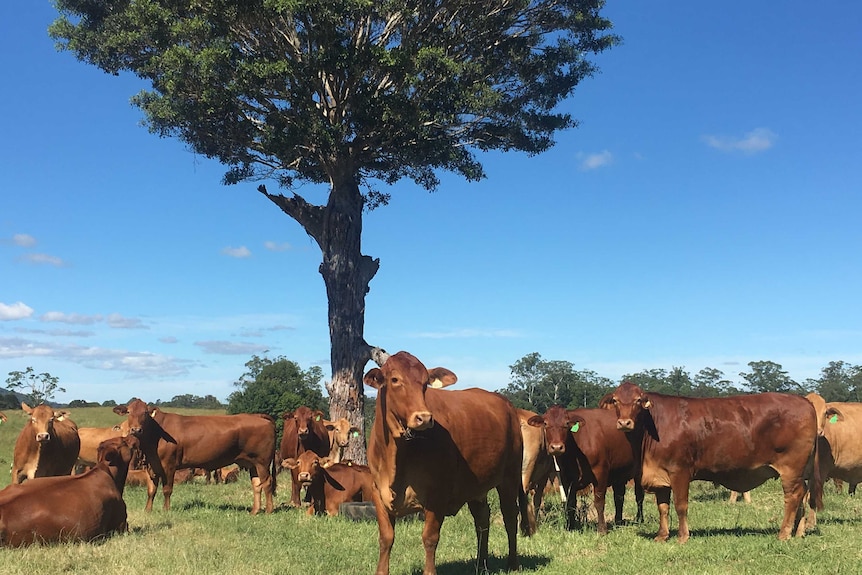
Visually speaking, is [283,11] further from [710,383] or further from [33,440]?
[710,383]

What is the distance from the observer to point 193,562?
7.84 metres

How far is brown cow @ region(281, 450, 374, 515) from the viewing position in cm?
1240

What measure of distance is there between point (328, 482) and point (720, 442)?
6.70 meters

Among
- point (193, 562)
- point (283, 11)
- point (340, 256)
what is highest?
point (283, 11)

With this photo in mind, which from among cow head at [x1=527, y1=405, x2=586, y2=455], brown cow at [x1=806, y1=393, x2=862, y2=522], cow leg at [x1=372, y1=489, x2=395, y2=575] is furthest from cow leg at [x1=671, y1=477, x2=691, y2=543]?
cow leg at [x1=372, y1=489, x2=395, y2=575]

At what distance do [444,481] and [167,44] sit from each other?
47.0 feet

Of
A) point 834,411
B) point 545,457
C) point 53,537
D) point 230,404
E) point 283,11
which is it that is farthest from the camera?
point 230,404

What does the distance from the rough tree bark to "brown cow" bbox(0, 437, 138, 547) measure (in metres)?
8.75

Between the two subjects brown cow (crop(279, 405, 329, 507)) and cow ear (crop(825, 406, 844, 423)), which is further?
brown cow (crop(279, 405, 329, 507))

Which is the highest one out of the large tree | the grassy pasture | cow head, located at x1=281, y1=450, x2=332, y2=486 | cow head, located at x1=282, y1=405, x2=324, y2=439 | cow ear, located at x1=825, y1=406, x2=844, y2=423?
the large tree

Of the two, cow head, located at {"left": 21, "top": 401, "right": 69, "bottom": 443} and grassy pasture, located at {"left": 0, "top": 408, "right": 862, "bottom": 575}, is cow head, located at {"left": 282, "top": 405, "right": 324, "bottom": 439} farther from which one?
cow head, located at {"left": 21, "top": 401, "right": 69, "bottom": 443}

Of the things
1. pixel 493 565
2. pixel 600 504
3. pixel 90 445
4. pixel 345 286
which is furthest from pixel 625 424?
pixel 90 445

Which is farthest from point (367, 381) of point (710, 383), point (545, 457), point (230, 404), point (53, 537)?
point (710, 383)

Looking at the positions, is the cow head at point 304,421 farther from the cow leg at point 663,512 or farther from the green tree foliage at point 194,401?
the green tree foliage at point 194,401
